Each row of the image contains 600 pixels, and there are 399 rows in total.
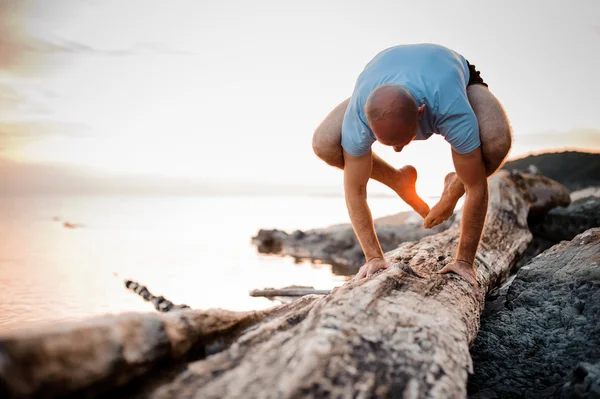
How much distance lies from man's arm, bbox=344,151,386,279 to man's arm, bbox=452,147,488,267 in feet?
1.65

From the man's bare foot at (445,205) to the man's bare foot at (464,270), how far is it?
81 centimetres

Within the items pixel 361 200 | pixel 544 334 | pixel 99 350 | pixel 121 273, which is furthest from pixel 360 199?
pixel 121 273

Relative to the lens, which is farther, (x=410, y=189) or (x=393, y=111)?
(x=410, y=189)

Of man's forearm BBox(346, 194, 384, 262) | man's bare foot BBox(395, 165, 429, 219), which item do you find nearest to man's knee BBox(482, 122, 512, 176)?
man's forearm BBox(346, 194, 384, 262)

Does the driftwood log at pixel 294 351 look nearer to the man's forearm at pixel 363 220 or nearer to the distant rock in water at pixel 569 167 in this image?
the man's forearm at pixel 363 220

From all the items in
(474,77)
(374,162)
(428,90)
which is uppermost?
(474,77)

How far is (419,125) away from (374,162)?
40.0 inches

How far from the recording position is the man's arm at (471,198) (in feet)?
7.59

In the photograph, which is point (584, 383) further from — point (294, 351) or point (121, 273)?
point (121, 273)

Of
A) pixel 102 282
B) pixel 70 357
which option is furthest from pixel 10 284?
pixel 70 357

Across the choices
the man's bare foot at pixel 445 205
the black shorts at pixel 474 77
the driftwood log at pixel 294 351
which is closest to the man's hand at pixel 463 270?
the driftwood log at pixel 294 351

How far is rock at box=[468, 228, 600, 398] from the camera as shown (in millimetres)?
1651

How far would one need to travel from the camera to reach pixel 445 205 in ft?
10.5

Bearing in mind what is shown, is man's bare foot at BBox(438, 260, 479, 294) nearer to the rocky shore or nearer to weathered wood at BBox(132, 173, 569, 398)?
the rocky shore
